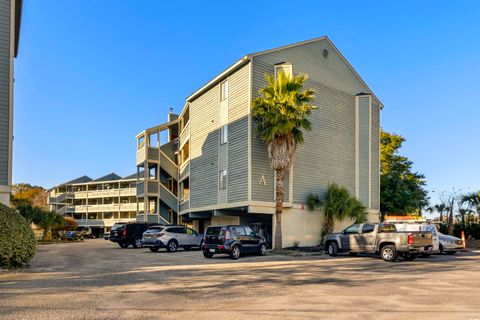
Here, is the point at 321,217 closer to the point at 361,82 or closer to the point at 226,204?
the point at 226,204

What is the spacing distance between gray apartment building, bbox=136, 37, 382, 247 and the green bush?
535 inches

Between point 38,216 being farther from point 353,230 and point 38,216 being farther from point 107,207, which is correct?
point 353,230

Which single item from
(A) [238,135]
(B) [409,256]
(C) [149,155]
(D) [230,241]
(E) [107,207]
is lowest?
(E) [107,207]

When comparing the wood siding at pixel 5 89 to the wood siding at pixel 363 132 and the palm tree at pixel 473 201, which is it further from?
the palm tree at pixel 473 201

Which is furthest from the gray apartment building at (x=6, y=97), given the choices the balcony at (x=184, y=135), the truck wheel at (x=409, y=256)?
the balcony at (x=184, y=135)

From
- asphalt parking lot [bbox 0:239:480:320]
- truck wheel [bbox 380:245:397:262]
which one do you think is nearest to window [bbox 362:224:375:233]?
truck wheel [bbox 380:245:397:262]

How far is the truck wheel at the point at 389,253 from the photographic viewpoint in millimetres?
20219

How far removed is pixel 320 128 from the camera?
31188 mm

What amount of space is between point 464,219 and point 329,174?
18.1 meters

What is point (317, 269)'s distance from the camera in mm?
16719

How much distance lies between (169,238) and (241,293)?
17265mm

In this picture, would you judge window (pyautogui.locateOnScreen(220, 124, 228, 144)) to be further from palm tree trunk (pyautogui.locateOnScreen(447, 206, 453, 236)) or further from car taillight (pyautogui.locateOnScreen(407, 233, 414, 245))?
palm tree trunk (pyautogui.locateOnScreen(447, 206, 453, 236))

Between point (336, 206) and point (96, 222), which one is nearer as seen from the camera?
point (336, 206)

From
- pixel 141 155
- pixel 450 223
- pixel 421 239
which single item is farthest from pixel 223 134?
pixel 450 223
